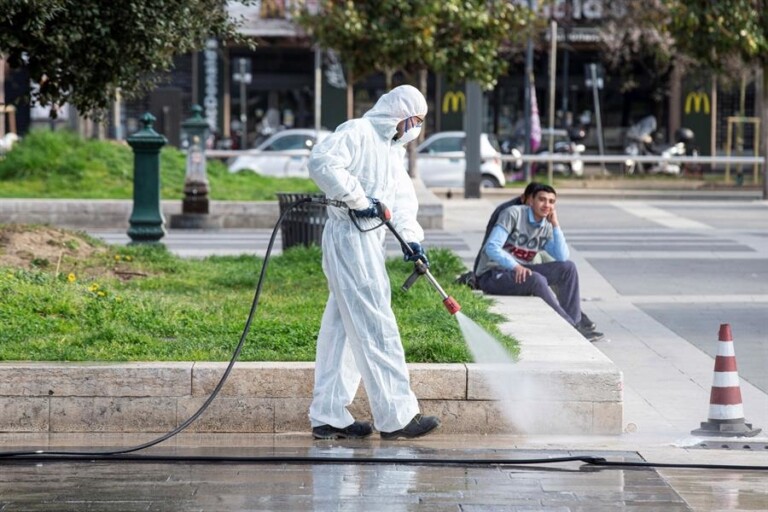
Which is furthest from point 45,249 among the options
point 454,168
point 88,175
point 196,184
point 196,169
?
point 454,168

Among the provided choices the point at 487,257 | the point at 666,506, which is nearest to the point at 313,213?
the point at 487,257

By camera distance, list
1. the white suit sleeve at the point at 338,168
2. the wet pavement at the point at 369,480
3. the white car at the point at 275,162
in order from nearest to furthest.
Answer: the wet pavement at the point at 369,480 → the white suit sleeve at the point at 338,168 → the white car at the point at 275,162

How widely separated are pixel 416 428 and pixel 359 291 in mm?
740

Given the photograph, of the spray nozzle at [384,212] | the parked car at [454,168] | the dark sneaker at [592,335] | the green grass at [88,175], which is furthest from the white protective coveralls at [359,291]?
the parked car at [454,168]

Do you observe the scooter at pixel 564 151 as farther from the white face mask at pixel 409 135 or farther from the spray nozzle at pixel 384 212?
the spray nozzle at pixel 384 212

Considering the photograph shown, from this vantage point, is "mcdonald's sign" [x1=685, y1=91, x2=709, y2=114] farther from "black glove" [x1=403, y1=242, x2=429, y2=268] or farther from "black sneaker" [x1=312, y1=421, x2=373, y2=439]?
"black sneaker" [x1=312, y1=421, x2=373, y2=439]

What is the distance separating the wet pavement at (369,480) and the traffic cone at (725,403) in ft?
1.11

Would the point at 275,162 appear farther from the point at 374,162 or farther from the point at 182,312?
the point at 374,162

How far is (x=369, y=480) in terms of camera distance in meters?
6.83

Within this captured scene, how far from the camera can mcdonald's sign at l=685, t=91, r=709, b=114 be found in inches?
1831

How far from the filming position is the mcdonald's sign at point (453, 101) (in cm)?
4603

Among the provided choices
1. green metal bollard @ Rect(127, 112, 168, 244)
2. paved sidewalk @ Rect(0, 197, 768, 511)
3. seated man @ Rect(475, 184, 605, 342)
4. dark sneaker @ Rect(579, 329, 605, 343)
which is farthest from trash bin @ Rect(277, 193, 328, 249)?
paved sidewalk @ Rect(0, 197, 768, 511)

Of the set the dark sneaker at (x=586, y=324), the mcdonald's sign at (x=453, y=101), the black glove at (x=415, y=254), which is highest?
the mcdonald's sign at (x=453, y=101)

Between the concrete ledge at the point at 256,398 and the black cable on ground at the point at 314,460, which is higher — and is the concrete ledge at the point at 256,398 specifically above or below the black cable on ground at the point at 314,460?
above
